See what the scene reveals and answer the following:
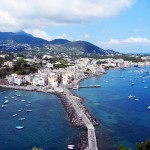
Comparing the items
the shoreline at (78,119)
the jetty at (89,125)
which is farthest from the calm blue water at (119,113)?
the shoreline at (78,119)

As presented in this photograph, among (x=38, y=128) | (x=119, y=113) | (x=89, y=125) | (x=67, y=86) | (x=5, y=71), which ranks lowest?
(x=38, y=128)

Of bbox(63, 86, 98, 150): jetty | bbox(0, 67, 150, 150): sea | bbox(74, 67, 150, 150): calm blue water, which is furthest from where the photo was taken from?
bbox(74, 67, 150, 150): calm blue water

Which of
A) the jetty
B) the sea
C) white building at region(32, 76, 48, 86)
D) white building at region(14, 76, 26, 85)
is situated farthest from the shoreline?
white building at region(14, 76, 26, 85)

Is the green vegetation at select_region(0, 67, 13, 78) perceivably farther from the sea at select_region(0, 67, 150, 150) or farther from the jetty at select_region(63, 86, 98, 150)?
the jetty at select_region(63, 86, 98, 150)

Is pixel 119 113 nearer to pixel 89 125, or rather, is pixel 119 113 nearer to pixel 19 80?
pixel 89 125

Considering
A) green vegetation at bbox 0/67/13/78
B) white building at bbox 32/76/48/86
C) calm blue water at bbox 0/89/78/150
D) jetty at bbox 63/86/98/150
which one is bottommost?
calm blue water at bbox 0/89/78/150

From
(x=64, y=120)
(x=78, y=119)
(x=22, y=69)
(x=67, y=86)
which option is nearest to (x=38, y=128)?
(x=64, y=120)

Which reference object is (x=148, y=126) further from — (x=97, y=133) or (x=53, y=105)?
(x=53, y=105)

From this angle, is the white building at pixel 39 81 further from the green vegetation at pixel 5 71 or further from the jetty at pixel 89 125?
the jetty at pixel 89 125
